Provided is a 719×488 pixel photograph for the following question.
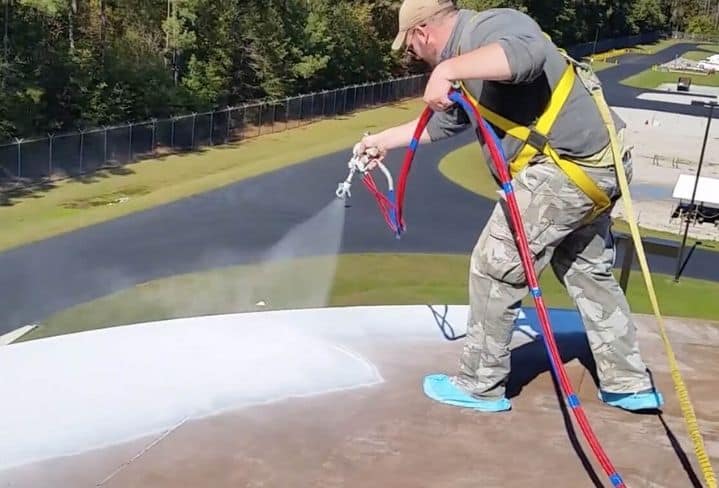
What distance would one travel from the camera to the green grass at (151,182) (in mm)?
22447

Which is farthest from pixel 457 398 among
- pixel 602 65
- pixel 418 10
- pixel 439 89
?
pixel 602 65

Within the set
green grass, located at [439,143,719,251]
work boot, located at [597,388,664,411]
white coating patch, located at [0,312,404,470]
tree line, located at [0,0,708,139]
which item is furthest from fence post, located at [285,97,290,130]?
work boot, located at [597,388,664,411]

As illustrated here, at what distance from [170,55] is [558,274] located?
127ft

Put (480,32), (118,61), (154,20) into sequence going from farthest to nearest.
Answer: (154,20) < (118,61) < (480,32)

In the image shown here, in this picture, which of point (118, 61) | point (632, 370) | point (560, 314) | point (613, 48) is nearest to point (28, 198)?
point (118, 61)

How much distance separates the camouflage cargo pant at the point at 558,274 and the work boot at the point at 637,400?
4cm

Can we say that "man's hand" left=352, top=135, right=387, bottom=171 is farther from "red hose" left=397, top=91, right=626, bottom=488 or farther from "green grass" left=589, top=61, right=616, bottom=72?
"green grass" left=589, top=61, right=616, bottom=72

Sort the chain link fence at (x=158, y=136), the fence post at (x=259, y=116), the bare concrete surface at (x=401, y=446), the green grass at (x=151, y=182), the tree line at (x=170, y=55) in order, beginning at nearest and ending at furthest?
the bare concrete surface at (x=401, y=446), the green grass at (x=151, y=182), the chain link fence at (x=158, y=136), the tree line at (x=170, y=55), the fence post at (x=259, y=116)

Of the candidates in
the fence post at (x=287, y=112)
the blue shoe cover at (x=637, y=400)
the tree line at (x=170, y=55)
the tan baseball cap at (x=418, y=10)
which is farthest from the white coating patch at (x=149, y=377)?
the fence post at (x=287, y=112)

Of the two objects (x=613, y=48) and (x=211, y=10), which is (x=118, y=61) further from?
(x=613, y=48)

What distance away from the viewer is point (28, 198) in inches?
996

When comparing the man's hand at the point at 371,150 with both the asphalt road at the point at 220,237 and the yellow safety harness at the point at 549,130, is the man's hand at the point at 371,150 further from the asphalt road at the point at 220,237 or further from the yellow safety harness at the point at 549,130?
the asphalt road at the point at 220,237

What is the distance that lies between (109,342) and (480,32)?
8.22 ft

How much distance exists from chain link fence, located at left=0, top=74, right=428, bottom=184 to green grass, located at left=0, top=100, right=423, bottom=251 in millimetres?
694
